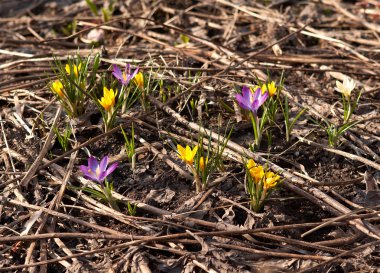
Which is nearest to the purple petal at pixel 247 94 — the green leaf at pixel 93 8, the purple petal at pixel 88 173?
the purple petal at pixel 88 173

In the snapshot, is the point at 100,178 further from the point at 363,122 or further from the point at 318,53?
the point at 318,53

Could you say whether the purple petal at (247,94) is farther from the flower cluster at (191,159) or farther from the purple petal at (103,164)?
the purple petal at (103,164)

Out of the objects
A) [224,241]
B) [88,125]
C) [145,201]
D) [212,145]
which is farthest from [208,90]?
[224,241]

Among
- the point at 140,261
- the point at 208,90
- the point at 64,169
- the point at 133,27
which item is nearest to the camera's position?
the point at 140,261

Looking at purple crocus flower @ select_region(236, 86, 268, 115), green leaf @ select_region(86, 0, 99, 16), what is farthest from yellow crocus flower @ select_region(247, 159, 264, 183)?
green leaf @ select_region(86, 0, 99, 16)

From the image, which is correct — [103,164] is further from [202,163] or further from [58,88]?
[58,88]
